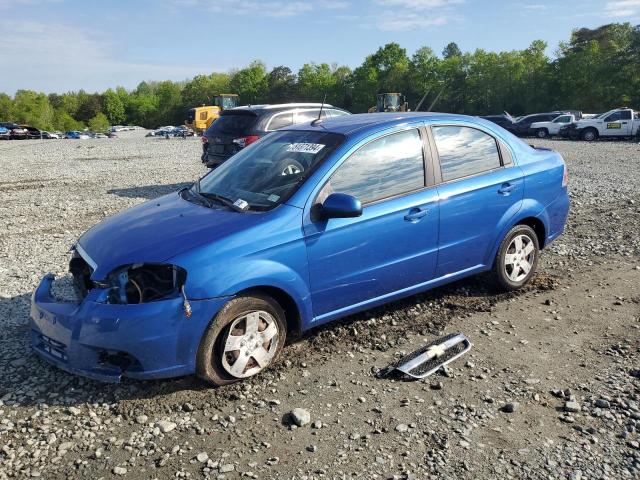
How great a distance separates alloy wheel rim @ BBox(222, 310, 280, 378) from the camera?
11.9 feet

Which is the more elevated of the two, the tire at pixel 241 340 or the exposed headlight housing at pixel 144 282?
the exposed headlight housing at pixel 144 282

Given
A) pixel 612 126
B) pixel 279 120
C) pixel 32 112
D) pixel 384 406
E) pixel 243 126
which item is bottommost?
pixel 384 406

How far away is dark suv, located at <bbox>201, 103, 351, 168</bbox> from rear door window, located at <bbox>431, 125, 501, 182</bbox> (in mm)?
5437

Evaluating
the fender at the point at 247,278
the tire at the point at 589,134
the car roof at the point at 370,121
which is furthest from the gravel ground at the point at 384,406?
the tire at the point at 589,134

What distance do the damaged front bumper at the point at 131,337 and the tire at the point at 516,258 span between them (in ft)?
9.23

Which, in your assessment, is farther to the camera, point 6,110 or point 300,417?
point 6,110

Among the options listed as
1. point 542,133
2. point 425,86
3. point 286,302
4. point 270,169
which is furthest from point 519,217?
point 425,86

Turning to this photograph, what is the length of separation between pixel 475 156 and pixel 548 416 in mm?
2408

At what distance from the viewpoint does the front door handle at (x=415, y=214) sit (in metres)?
4.28

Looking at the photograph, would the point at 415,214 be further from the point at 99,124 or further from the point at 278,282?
the point at 99,124

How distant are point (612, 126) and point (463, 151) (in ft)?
95.5

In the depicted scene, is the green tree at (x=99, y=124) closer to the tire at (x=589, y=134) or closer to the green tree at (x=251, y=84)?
the green tree at (x=251, y=84)

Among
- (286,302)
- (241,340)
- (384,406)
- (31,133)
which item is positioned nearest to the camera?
(384,406)

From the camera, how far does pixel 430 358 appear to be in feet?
13.0
